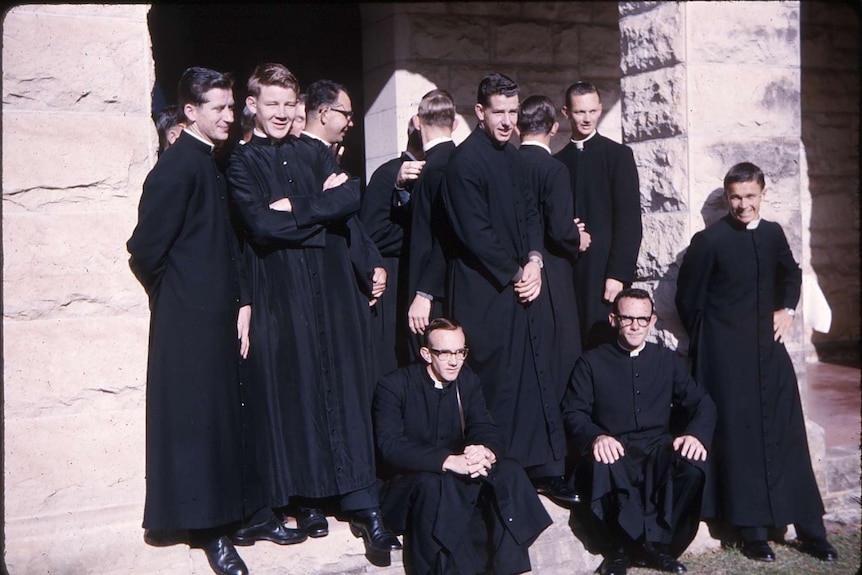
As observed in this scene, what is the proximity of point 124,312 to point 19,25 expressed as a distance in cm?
124

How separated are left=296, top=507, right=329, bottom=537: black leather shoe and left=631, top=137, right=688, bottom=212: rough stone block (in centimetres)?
255

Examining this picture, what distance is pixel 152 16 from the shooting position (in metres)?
7.23

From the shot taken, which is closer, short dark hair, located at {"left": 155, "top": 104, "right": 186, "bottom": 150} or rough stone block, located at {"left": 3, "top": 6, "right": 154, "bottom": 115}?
rough stone block, located at {"left": 3, "top": 6, "right": 154, "bottom": 115}

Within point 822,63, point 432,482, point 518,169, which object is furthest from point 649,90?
point 822,63

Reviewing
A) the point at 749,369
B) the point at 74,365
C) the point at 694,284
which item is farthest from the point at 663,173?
the point at 74,365

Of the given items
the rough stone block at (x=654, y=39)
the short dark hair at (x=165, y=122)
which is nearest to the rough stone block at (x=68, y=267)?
the short dark hair at (x=165, y=122)

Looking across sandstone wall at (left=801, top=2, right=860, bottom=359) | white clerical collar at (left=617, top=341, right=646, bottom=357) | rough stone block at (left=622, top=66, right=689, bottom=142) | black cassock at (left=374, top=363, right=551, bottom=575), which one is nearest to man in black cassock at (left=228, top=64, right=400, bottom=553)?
black cassock at (left=374, top=363, right=551, bottom=575)

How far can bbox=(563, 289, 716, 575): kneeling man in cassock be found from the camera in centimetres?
451

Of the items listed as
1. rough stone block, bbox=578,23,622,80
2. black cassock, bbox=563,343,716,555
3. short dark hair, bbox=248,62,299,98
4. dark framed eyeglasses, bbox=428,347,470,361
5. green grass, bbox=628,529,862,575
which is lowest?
green grass, bbox=628,529,862,575

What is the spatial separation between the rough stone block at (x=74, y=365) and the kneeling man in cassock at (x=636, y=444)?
209cm

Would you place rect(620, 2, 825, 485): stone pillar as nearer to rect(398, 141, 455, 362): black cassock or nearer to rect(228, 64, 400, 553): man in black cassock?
rect(398, 141, 455, 362): black cassock

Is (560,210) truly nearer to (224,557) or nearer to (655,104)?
(655,104)

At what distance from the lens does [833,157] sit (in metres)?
8.93

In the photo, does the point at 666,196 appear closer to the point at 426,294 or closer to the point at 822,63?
the point at 426,294
